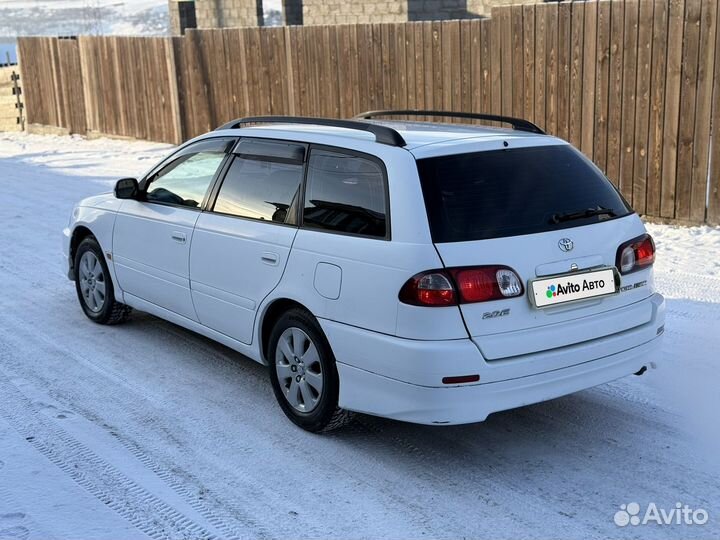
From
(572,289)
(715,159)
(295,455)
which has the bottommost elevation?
(295,455)

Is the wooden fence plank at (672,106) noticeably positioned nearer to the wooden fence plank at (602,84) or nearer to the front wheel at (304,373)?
the wooden fence plank at (602,84)

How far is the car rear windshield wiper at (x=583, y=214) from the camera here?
4591mm

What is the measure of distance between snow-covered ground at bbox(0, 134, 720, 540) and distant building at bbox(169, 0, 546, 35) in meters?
11.3

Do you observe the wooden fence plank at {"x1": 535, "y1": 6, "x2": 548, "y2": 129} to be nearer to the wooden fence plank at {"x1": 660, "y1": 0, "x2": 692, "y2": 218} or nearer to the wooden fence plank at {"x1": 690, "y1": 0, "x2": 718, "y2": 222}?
the wooden fence plank at {"x1": 660, "y1": 0, "x2": 692, "y2": 218}

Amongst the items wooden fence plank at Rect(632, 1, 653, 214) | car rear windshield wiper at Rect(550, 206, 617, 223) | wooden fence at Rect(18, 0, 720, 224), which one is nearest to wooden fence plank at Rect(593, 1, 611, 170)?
wooden fence at Rect(18, 0, 720, 224)

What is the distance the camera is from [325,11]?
1939 centimetres

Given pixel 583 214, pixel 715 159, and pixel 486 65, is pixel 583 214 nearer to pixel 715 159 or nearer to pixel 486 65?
pixel 715 159

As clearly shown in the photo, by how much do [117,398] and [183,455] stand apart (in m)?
0.99

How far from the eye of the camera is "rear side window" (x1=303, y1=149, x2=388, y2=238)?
15.1 ft

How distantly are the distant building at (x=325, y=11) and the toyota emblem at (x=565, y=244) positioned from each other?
11862 millimetres

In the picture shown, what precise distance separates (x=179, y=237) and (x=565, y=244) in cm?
261

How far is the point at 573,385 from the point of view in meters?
4.48

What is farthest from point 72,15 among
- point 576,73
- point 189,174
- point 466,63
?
point 189,174

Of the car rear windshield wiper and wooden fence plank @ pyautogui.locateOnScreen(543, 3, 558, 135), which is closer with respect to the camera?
the car rear windshield wiper
